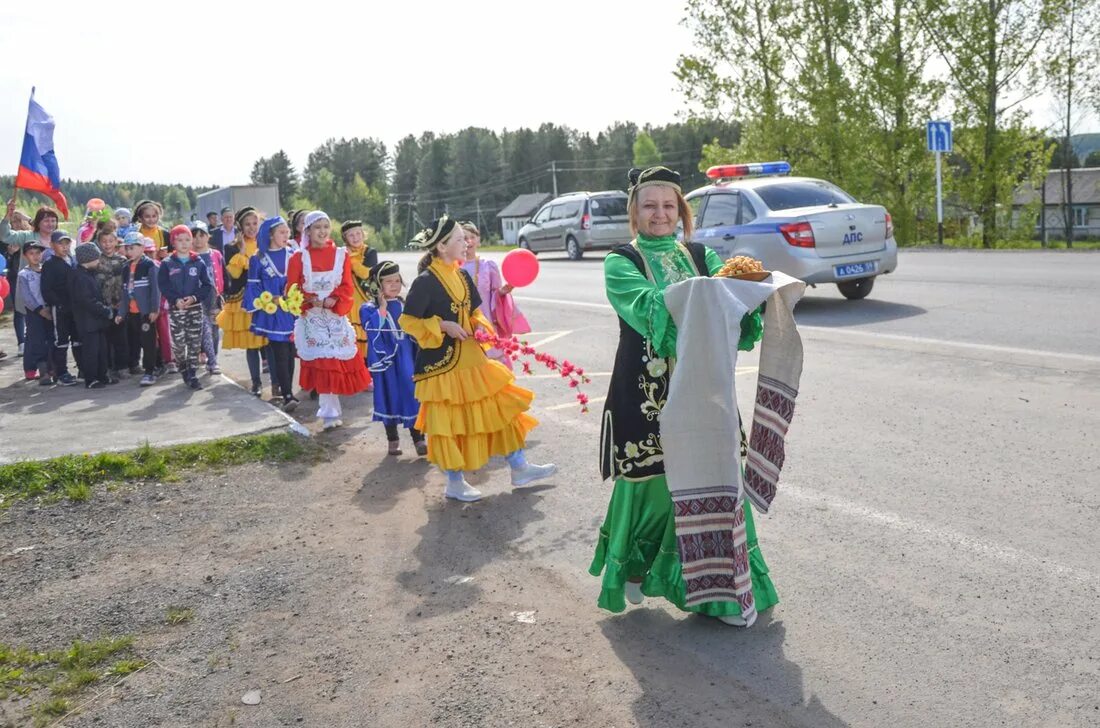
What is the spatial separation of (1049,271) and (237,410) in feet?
41.0

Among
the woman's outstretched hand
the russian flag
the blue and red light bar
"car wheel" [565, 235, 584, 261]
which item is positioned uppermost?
the russian flag

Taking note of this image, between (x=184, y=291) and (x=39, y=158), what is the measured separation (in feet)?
17.8

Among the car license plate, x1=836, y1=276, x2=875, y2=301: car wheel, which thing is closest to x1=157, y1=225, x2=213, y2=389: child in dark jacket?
the car license plate

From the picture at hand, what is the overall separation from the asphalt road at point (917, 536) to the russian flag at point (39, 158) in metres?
8.81

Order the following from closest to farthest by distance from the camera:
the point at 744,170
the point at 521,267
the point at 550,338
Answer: the point at 521,267 < the point at 550,338 < the point at 744,170

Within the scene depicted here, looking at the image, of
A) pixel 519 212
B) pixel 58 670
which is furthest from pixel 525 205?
pixel 58 670

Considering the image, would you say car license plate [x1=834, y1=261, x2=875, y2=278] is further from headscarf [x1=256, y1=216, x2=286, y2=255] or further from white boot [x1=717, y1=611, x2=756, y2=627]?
white boot [x1=717, y1=611, x2=756, y2=627]

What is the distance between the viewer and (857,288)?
1467cm

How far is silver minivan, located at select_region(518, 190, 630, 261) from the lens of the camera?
31.2 meters

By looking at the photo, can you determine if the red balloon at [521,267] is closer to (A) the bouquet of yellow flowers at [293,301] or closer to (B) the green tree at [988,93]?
(A) the bouquet of yellow flowers at [293,301]

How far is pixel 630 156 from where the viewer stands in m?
119

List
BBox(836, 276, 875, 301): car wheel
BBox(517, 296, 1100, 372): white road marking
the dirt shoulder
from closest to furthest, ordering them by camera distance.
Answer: the dirt shoulder, BBox(517, 296, 1100, 372): white road marking, BBox(836, 276, 875, 301): car wheel

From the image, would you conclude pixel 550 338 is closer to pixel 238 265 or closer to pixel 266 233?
pixel 238 265

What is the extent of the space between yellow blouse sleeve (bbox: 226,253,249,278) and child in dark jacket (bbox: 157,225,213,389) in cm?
31
